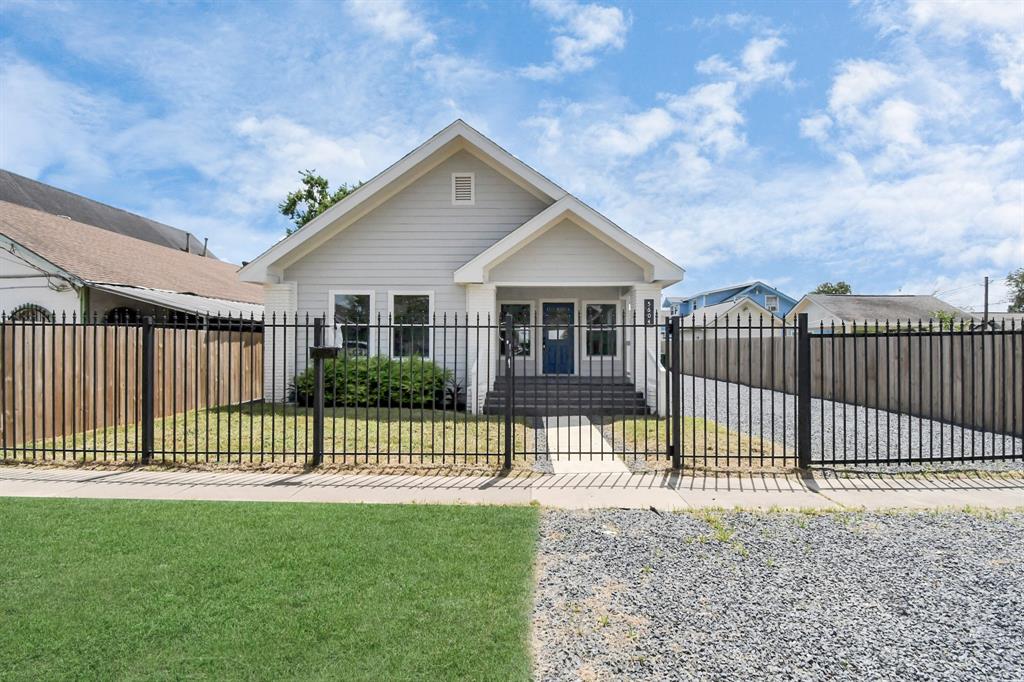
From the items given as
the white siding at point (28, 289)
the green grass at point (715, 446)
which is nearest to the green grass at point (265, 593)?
the green grass at point (715, 446)

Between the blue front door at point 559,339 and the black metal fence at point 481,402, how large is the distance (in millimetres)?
63

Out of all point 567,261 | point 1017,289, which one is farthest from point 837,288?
point 567,261

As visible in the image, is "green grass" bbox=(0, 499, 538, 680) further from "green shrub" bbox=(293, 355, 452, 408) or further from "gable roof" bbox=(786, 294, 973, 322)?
"gable roof" bbox=(786, 294, 973, 322)

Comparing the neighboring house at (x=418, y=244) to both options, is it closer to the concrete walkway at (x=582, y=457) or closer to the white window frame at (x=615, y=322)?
the white window frame at (x=615, y=322)

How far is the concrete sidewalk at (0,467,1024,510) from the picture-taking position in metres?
6.42

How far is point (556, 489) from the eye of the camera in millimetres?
6930

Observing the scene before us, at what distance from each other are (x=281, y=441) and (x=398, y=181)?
7426 mm

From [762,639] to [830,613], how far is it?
28.1 inches

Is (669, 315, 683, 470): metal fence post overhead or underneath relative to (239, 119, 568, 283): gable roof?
underneath

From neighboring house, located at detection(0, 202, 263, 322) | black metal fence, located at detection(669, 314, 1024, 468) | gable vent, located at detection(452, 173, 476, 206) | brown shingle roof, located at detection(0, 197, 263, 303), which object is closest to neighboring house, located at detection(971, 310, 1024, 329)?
black metal fence, located at detection(669, 314, 1024, 468)

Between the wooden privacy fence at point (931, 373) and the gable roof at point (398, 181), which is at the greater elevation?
the gable roof at point (398, 181)

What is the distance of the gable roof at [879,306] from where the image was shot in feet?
123

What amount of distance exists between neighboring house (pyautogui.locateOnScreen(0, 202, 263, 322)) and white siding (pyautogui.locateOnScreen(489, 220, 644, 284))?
7.13 metres

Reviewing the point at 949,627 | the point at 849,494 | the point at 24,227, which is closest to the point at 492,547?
the point at 949,627
